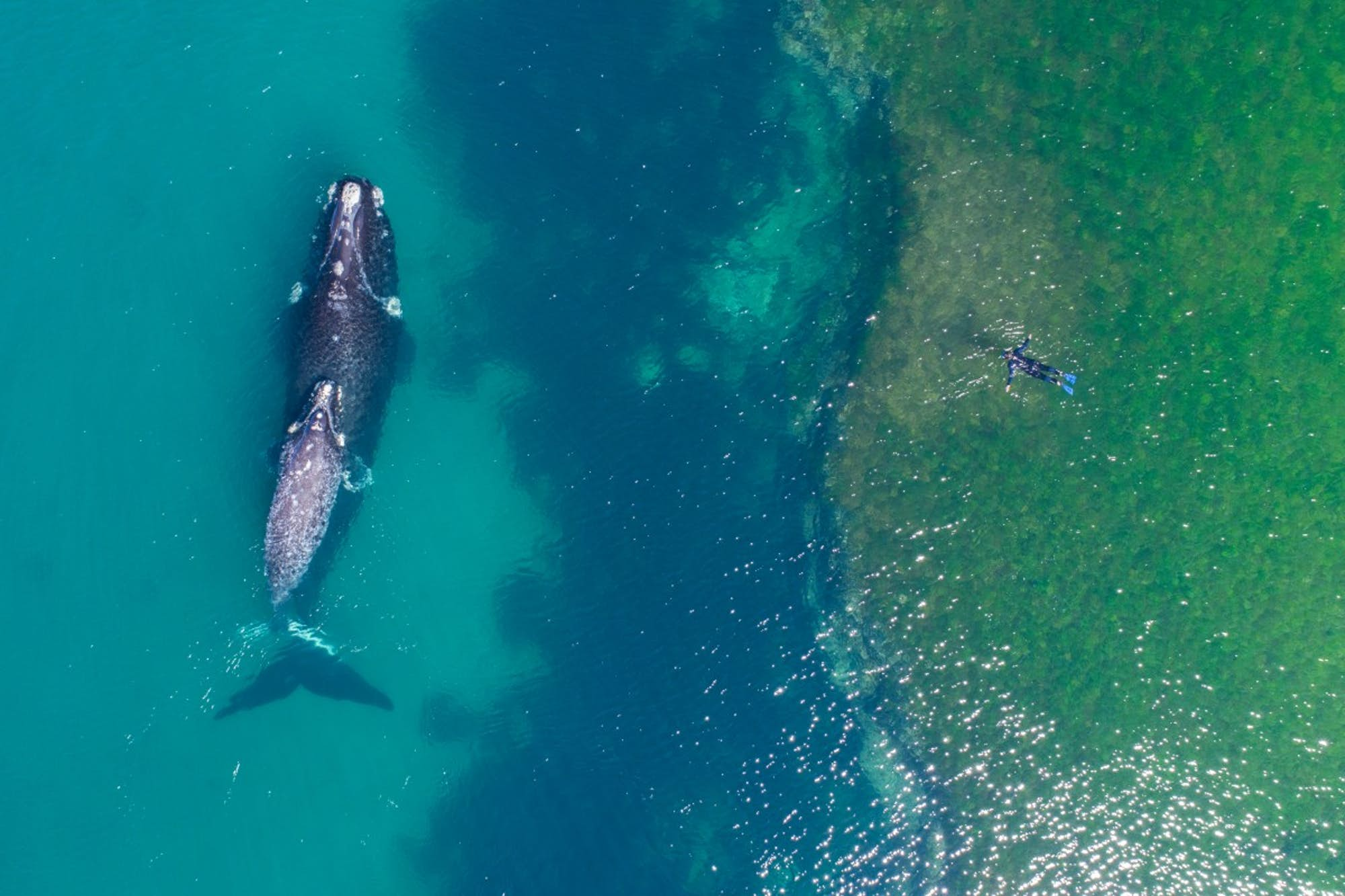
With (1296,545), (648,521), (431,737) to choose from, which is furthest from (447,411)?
(1296,545)

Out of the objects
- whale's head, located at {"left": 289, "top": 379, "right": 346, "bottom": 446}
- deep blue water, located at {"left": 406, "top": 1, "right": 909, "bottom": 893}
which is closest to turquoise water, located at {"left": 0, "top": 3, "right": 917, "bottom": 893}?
deep blue water, located at {"left": 406, "top": 1, "right": 909, "bottom": 893}

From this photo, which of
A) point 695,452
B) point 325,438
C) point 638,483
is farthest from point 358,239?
point 695,452

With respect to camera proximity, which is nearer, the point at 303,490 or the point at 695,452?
the point at 303,490

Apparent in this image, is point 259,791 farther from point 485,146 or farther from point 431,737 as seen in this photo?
point 485,146

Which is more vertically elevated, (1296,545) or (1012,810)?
(1296,545)

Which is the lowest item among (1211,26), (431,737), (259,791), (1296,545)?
(259,791)

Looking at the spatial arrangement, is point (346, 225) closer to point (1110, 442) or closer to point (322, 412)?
point (322, 412)
